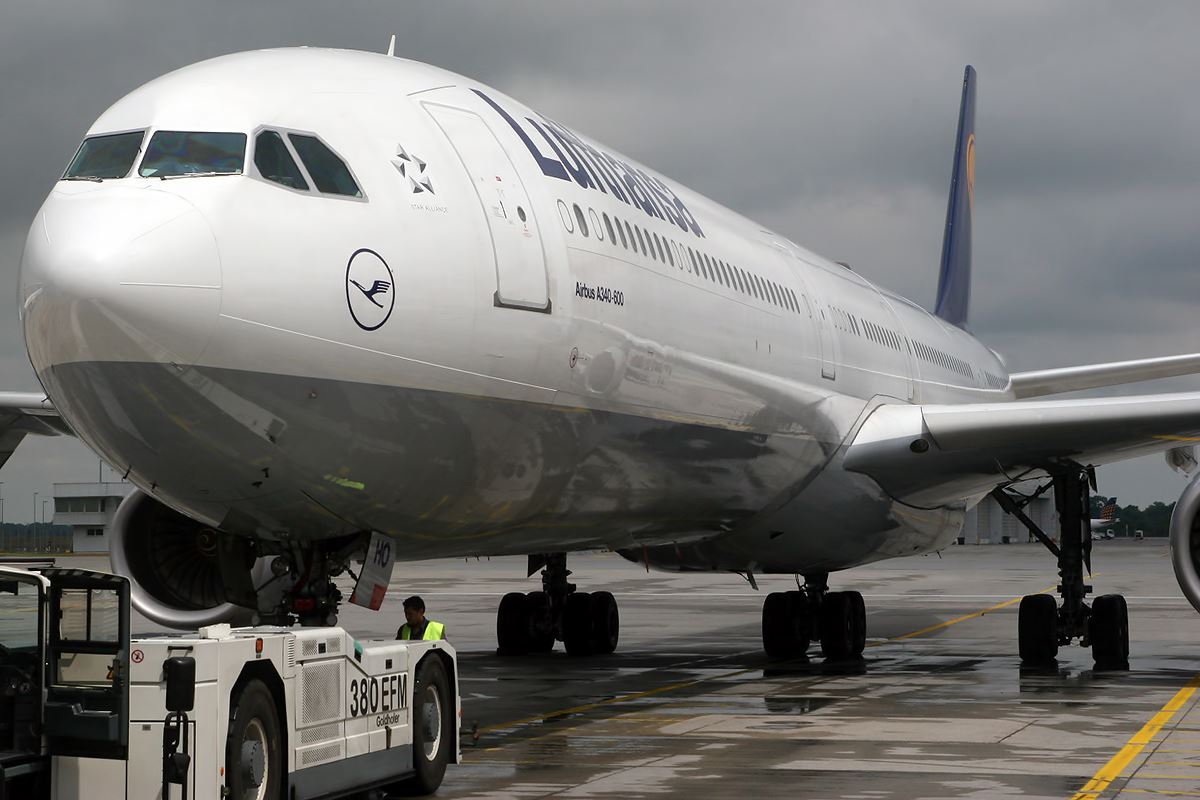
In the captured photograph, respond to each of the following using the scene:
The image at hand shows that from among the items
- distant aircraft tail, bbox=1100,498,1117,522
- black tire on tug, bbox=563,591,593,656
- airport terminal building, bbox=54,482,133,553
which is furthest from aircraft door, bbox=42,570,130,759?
distant aircraft tail, bbox=1100,498,1117,522

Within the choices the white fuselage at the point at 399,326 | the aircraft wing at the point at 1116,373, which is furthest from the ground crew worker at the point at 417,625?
the aircraft wing at the point at 1116,373

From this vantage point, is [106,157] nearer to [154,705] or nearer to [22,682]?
[22,682]

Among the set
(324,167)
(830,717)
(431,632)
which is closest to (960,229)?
(830,717)

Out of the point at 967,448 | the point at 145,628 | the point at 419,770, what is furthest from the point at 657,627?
the point at 419,770

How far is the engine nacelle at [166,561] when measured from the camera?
1135cm

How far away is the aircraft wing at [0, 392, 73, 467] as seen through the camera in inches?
499

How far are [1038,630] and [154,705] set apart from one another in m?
11.4

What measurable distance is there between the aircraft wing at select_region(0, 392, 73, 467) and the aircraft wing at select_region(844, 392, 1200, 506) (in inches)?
287

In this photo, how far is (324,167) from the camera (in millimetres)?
8422

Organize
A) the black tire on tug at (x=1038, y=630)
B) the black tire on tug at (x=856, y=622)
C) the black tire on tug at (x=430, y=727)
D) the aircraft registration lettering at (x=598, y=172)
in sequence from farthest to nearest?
the black tire on tug at (x=856, y=622), the black tire on tug at (x=1038, y=630), the aircraft registration lettering at (x=598, y=172), the black tire on tug at (x=430, y=727)

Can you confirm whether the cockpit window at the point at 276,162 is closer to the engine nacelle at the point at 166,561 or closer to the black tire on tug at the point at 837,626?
the engine nacelle at the point at 166,561

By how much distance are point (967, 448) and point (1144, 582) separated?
24.8 metres

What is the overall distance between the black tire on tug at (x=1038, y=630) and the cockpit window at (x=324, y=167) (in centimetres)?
1020

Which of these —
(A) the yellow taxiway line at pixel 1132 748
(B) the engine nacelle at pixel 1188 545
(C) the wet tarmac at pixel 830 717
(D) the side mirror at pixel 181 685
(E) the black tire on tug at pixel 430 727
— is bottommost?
(A) the yellow taxiway line at pixel 1132 748
